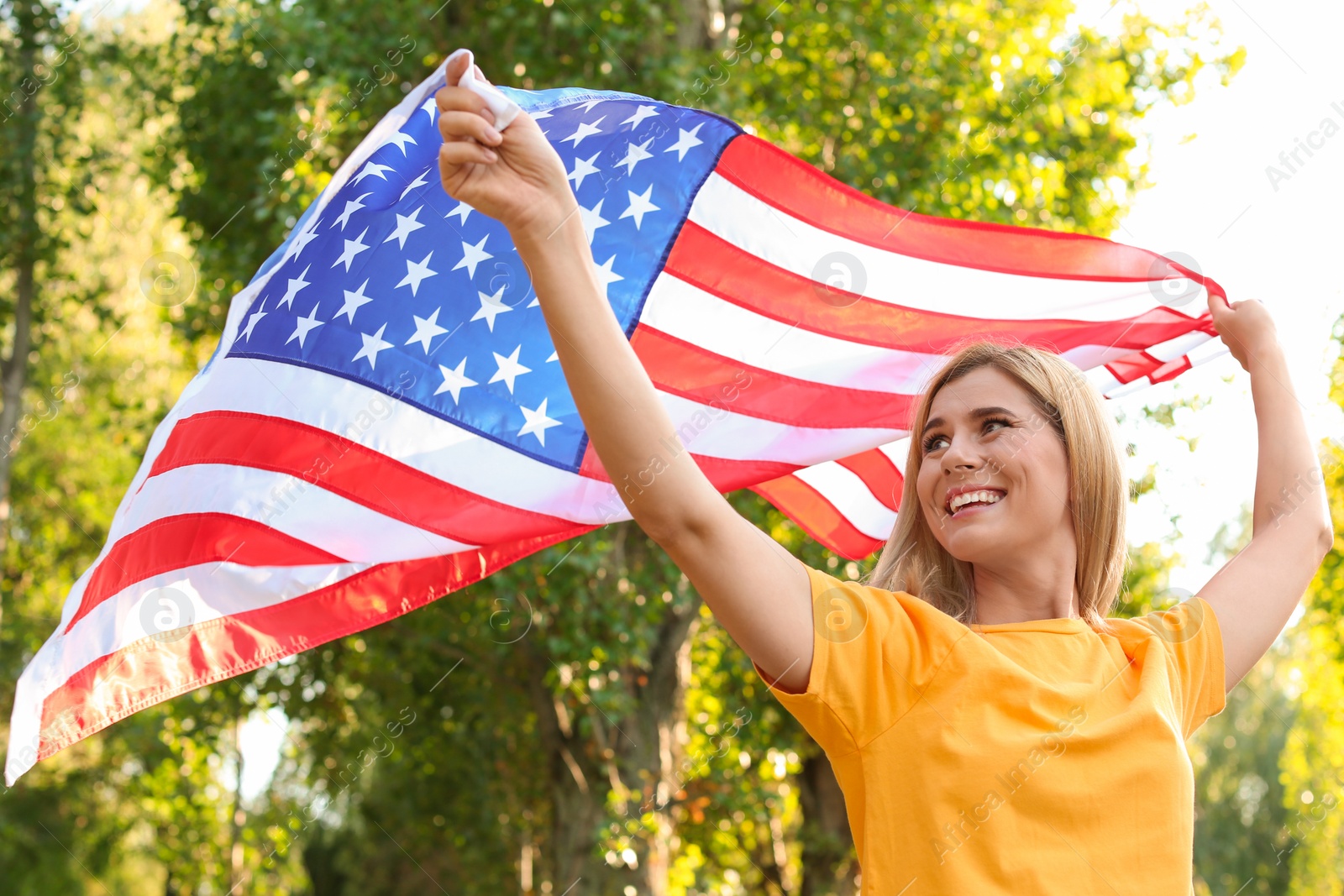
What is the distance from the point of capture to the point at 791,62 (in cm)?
969

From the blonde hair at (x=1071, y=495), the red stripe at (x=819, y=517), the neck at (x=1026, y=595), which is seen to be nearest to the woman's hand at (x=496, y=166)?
the blonde hair at (x=1071, y=495)

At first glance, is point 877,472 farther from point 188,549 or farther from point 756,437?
point 188,549

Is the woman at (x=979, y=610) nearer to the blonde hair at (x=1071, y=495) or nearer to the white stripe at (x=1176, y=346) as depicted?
the blonde hair at (x=1071, y=495)

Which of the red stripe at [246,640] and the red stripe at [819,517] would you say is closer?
the red stripe at [246,640]

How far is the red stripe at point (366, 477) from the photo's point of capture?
2867mm

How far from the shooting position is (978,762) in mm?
1562

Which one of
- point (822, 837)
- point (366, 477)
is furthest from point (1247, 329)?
point (822, 837)

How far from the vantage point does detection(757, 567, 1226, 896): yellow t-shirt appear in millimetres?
1549

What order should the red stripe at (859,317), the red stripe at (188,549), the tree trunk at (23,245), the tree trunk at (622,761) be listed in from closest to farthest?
the red stripe at (188,549) → the red stripe at (859,317) → the tree trunk at (622,761) → the tree trunk at (23,245)

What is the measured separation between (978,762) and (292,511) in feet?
6.12

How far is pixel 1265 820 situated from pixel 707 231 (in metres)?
20.9

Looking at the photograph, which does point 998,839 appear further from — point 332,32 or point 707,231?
point 332,32

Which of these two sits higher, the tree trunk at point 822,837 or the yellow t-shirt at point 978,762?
the tree trunk at point 822,837

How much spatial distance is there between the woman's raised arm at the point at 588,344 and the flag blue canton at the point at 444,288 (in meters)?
1.48
